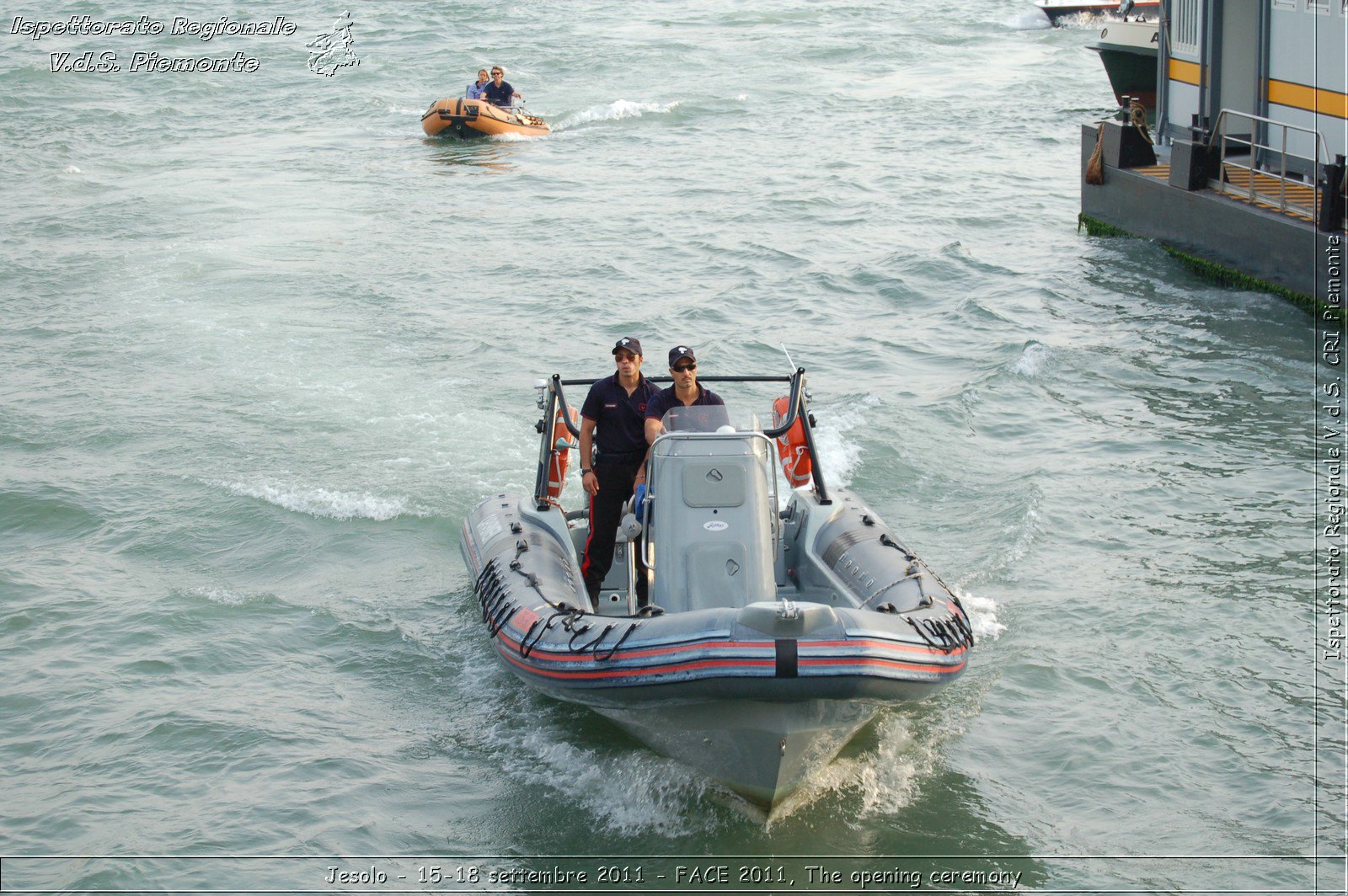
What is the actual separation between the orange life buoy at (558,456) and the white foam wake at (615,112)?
1924cm

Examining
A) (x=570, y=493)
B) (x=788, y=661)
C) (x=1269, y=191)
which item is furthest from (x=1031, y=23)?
(x=788, y=661)

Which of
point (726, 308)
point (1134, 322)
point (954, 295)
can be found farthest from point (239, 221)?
point (1134, 322)

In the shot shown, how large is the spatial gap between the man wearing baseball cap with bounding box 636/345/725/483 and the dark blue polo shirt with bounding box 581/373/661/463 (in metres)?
0.15

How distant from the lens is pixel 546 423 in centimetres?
827

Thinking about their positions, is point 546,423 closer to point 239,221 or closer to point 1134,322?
point 1134,322

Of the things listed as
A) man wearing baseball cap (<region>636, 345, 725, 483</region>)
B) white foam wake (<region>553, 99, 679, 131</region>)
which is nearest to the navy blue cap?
man wearing baseball cap (<region>636, 345, 725, 483</region>)

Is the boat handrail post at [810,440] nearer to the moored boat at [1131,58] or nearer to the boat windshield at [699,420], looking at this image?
the boat windshield at [699,420]

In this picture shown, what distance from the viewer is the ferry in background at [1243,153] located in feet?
43.5

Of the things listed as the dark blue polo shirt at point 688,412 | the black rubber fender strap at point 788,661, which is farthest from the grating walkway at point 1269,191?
the black rubber fender strap at point 788,661

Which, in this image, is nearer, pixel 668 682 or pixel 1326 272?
pixel 668 682

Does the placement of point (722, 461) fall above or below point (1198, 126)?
below

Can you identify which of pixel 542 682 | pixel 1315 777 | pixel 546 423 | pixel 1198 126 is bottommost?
pixel 1315 777

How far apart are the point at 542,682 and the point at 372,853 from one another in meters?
1.06

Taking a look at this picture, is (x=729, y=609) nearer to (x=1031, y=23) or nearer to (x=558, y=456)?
(x=558, y=456)
